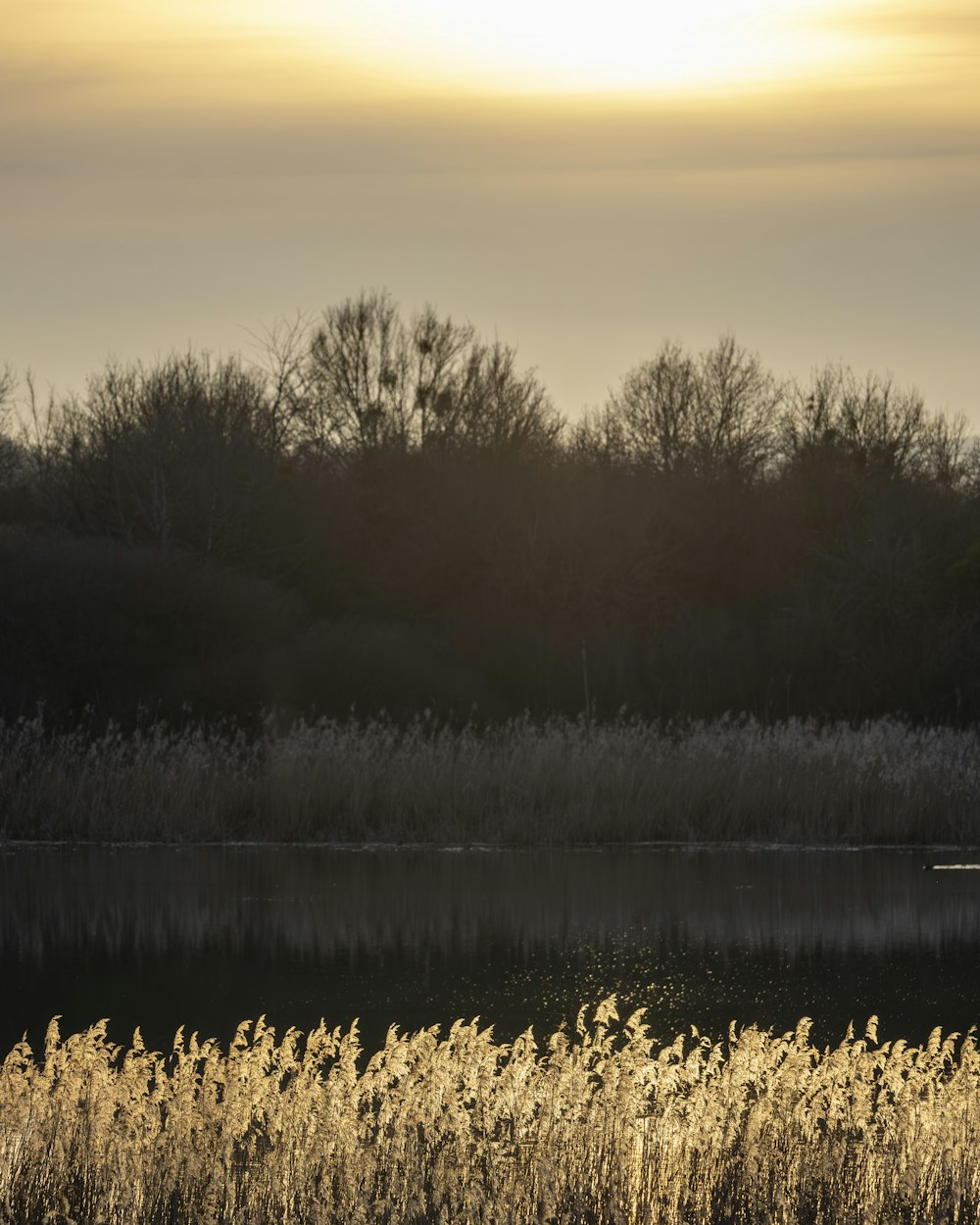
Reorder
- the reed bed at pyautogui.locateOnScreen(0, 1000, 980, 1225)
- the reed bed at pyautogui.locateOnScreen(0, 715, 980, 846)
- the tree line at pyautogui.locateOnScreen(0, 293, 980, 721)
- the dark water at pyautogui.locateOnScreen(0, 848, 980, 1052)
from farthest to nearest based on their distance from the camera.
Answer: the tree line at pyautogui.locateOnScreen(0, 293, 980, 721)
the reed bed at pyautogui.locateOnScreen(0, 715, 980, 846)
the dark water at pyautogui.locateOnScreen(0, 848, 980, 1052)
the reed bed at pyautogui.locateOnScreen(0, 1000, 980, 1225)

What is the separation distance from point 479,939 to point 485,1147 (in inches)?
294

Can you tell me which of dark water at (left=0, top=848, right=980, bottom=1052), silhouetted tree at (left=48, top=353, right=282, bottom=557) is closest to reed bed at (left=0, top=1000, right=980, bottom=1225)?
dark water at (left=0, top=848, right=980, bottom=1052)

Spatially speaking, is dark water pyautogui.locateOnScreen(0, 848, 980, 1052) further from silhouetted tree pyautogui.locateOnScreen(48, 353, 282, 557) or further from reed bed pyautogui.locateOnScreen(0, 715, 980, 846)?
silhouetted tree pyautogui.locateOnScreen(48, 353, 282, 557)

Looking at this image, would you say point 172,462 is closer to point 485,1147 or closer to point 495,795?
point 495,795

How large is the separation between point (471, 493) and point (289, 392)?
4.82m

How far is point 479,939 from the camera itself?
49.2 ft

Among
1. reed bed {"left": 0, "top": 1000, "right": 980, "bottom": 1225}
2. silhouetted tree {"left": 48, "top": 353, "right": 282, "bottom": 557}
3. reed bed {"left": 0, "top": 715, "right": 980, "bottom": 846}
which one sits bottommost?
reed bed {"left": 0, "top": 1000, "right": 980, "bottom": 1225}

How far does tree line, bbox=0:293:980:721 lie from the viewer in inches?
1147

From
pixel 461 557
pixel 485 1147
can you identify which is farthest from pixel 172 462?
pixel 485 1147

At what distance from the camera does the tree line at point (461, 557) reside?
29125 millimetres

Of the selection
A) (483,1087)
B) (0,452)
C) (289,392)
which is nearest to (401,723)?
(289,392)

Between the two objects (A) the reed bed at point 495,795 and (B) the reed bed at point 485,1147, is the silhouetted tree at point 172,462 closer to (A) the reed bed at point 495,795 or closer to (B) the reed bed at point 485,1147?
(A) the reed bed at point 495,795

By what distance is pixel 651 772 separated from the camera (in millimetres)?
20281

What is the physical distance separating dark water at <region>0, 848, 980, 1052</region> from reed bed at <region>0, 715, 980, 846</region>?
50cm
